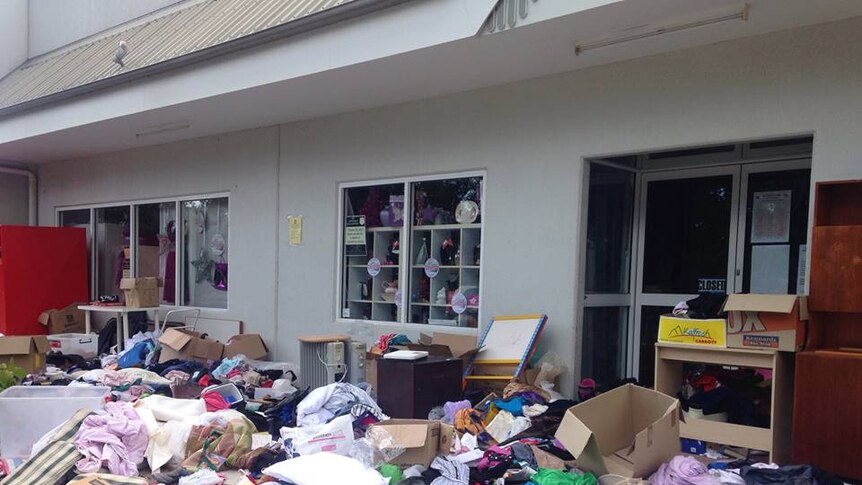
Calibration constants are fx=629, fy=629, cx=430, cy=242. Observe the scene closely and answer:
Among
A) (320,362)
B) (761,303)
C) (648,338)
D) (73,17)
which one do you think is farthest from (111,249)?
(761,303)

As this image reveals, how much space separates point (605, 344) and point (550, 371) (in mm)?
925

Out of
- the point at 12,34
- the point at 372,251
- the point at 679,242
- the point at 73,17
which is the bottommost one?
the point at 372,251

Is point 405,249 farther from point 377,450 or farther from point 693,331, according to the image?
point 693,331

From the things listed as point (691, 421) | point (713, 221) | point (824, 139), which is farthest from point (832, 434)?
point (713, 221)

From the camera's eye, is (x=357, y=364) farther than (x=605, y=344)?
Yes

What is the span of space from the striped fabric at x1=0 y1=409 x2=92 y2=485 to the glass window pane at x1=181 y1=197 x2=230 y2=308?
395 cm

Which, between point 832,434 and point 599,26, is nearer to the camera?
point 832,434

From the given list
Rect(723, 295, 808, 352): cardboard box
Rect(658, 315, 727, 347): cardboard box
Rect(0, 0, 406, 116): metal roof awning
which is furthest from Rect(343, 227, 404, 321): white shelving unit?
Rect(723, 295, 808, 352): cardboard box

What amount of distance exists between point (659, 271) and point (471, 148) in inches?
80.7

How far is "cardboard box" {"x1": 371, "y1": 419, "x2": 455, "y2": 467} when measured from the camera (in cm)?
390

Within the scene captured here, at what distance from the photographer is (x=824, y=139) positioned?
399 centimetres

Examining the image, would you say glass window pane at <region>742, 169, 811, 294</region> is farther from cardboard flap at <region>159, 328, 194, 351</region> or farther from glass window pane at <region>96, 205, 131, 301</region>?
glass window pane at <region>96, 205, 131, 301</region>

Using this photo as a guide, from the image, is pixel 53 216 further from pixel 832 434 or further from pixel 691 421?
pixel 832 434

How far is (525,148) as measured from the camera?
538 cm
